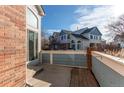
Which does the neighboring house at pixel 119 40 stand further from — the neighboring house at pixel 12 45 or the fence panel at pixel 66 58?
the fence panel at pixel 66 58

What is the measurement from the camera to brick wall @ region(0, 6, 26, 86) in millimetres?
2502

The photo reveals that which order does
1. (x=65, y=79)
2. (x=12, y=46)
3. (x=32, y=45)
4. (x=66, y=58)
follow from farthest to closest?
(x=66, y=58), (x=32, y=45), (x=65, y=79), (x=12, y=46)

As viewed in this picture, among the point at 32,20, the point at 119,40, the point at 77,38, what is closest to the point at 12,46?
the point at 119,40

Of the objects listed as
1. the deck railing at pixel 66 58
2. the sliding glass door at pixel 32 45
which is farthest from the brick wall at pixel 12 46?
the deck railing at pixel 66 58

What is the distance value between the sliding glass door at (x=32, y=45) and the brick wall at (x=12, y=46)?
10.8 feet

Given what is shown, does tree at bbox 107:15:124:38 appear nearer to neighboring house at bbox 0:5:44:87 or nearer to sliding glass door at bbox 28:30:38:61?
neighboring house at bbox 0:5:44:87

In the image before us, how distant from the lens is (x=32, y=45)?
6.98 metres

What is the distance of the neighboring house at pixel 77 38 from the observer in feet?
17.9

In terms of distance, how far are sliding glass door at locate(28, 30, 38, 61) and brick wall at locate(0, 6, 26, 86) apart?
3.29m

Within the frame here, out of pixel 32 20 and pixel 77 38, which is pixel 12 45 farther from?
pixel 32 20

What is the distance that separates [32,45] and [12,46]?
4.22 metres

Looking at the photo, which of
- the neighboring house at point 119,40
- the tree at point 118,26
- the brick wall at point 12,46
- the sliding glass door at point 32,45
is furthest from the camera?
the sliding glass door at point 32,45
